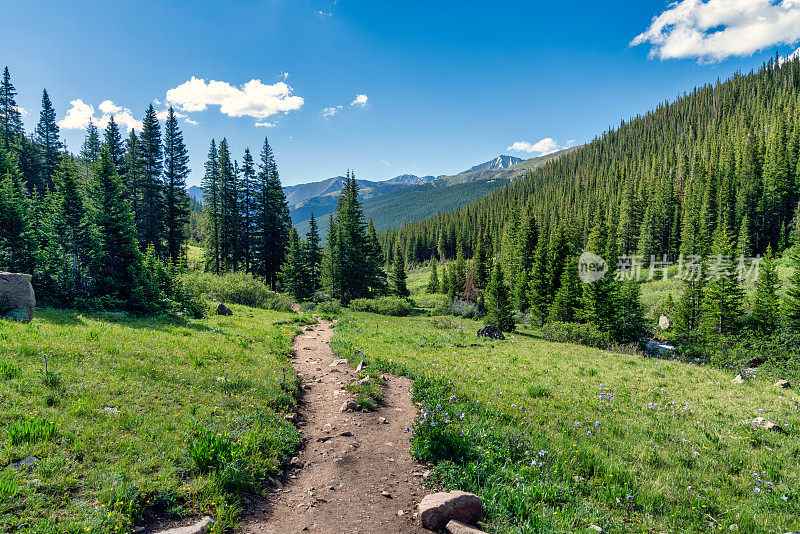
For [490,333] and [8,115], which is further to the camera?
[8,115]

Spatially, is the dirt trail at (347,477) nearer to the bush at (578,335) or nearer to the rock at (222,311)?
the rock at (222,311)

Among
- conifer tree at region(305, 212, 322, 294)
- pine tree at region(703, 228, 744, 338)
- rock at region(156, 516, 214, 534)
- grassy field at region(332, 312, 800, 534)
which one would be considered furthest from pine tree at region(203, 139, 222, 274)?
pine tree at region(703, 228, 744, 338)

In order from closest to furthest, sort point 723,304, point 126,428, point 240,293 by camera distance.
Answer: point 126,428, point 240,293, point 723,304

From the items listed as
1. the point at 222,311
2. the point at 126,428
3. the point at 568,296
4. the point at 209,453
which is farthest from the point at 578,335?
the point at 126,428

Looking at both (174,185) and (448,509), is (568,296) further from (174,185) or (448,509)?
(174,185)

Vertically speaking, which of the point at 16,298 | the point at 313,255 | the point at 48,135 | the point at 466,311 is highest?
the point at 48,135

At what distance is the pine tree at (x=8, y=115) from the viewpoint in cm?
5472

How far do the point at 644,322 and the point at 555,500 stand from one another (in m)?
32.9

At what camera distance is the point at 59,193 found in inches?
698

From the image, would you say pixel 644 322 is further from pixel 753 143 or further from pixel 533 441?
pixel 753 143

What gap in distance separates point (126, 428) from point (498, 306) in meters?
34.1

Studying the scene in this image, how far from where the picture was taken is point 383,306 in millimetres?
40812

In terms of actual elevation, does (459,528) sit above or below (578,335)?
above

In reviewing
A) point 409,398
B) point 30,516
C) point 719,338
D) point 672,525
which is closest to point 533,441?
point 672,525
